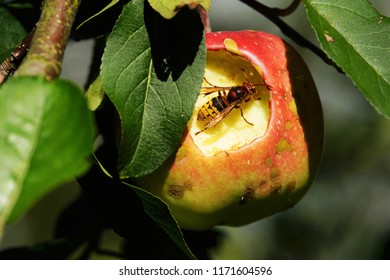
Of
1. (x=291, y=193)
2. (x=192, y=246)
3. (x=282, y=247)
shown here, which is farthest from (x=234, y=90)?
(x=282, y=247)

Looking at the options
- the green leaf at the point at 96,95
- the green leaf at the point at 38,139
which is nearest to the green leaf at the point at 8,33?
the green leaf at the point at 96,95

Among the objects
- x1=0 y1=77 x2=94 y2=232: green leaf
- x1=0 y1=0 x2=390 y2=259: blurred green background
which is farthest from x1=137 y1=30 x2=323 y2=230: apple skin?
x1=0 y1=0 x2=390 y2=259: blurred green background

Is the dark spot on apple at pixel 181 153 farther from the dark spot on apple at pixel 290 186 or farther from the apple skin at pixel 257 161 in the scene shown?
the dark spot on apple at pixel 290 186

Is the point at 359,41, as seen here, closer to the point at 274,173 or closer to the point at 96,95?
the point at 274,173

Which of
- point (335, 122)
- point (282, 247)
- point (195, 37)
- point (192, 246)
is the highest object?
point (195, 37)

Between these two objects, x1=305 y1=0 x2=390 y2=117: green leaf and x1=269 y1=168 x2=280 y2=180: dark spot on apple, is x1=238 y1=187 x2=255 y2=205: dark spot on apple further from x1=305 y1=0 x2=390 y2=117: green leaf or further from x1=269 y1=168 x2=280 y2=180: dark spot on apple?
x1=305 y1=0 x2=390 y2=117: green leaf

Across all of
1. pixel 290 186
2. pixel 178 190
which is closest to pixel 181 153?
pixel 178 190

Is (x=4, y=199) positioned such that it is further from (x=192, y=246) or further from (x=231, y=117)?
(x=192, y=246)
